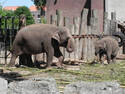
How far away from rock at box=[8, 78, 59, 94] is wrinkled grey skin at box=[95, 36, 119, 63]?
20.8 ft

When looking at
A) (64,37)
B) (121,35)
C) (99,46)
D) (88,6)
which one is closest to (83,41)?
(99,46)

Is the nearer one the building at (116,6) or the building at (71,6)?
the building at (116,6)

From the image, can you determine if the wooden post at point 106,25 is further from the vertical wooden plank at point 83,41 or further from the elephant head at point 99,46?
the elephant head at point 99,46

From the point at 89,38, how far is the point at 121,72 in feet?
11.7

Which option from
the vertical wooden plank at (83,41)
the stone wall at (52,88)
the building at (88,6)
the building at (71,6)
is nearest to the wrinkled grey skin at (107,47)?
the vertical wooden plank at (83,41)

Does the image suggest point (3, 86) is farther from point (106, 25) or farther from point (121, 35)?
point (106, 25)

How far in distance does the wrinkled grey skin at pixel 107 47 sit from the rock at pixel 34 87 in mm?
6344

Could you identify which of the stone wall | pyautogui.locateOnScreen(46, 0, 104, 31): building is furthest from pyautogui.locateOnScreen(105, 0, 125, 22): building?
the stone wall

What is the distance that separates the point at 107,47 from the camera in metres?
10.8

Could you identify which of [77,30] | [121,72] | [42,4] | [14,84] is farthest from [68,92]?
[42,4]

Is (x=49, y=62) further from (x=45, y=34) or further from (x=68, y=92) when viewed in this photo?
(x=68, y=92)

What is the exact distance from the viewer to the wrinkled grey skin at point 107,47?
35.3 feet

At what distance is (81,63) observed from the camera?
10859 mm

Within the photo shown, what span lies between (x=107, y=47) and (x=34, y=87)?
21.6 feet
